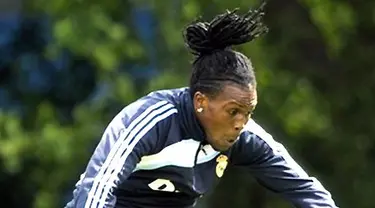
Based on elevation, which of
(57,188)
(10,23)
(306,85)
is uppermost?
(10,23)

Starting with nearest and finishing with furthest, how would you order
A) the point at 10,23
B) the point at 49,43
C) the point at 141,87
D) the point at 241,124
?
the point at 241,124, the point at 141,87, the point at 49,43, the point at 10,23

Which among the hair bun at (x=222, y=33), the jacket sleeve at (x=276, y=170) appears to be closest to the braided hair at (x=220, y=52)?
the hair bun at (x=222, y=33)

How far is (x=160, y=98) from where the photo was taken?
15.1 ft

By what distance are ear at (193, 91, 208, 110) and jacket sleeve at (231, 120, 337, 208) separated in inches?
10.1

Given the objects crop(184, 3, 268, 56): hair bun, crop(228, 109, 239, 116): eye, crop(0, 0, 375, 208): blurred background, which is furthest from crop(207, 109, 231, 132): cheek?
crop(0, 0, 375, 208): blurred background

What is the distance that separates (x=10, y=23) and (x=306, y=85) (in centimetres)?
333

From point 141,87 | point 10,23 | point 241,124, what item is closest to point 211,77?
point 241,124

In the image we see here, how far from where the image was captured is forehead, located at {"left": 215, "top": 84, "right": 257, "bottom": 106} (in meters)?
4.48

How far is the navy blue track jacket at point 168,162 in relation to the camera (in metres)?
4.31

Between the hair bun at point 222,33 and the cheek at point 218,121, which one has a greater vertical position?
the hair bun at point 222,33

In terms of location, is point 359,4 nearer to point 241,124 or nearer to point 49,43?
→ point 49,43

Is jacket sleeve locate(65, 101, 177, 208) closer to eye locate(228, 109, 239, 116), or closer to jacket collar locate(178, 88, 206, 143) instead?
jacket collar locate(178, 88, 206, 143)

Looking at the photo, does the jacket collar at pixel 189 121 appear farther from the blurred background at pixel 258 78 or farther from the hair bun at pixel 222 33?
the blurred background at pixel 258 78

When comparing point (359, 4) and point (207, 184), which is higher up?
point (359, 4)
